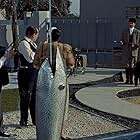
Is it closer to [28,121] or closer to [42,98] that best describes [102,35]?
[28,121]

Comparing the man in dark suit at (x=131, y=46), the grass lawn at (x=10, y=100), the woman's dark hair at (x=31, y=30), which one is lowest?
the grass lawn at (x=10, y=100)

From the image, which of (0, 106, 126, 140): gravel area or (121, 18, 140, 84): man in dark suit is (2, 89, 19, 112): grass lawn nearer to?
(0, 106, 126, 140): gravel area

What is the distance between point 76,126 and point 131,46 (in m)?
5.28

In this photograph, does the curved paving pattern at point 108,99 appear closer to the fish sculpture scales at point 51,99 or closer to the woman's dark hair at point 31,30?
the woman's dark hair at point 31,30

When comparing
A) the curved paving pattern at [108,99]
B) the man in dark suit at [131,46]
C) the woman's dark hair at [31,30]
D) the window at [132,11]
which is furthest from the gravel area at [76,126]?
the window at [132,11]

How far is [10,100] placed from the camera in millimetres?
11320

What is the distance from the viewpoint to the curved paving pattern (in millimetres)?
9914

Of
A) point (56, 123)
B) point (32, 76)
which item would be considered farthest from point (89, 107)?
point (56, 123)

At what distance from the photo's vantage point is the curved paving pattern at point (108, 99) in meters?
9.91

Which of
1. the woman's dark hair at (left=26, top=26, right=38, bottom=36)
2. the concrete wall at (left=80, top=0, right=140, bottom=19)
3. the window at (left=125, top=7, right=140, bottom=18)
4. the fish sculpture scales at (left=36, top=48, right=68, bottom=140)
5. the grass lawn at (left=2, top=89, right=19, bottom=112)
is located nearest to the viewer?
the fish sculpture scales at (left=36, top=48, right=68, bottom=140)

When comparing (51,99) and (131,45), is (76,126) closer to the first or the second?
(51,99)

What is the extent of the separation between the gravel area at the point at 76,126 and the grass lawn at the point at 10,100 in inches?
20.1

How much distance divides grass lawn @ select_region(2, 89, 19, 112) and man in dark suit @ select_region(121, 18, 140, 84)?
130 inches

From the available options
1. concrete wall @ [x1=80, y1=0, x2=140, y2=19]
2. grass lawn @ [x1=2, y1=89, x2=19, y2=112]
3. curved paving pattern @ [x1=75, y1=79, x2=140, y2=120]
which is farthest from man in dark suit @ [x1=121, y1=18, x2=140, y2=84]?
concrete wall @ [x1=80, y1=0, x2=140, y2=19]
